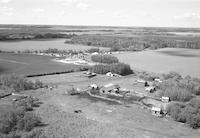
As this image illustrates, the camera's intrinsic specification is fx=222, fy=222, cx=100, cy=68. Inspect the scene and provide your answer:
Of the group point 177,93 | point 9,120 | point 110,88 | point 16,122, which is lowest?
point 110,88

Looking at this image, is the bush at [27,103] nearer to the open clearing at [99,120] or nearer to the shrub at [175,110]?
the open clearing at [99,120]

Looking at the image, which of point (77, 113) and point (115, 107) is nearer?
point (77, 113)

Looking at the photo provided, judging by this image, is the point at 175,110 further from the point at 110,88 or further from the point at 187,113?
the point at 110,88

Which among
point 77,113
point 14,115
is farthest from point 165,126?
point 14,115

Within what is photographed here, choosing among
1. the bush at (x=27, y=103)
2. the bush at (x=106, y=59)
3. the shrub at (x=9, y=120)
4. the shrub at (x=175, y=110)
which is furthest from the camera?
the bush at (x=106, y=59)

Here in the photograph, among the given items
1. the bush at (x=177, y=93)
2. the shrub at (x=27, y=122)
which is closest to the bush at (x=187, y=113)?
the bush at (x=177, y=93)

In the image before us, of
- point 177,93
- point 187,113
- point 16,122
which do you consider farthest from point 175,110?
point 16,122

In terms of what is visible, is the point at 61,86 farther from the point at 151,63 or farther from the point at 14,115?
the point at 151,63

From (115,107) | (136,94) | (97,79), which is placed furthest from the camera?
(97,79)

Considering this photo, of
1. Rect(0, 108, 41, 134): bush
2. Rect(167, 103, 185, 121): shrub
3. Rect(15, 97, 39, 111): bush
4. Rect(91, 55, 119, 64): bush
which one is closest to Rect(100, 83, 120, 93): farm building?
Rect(167, 103, 185, 121): shrub
